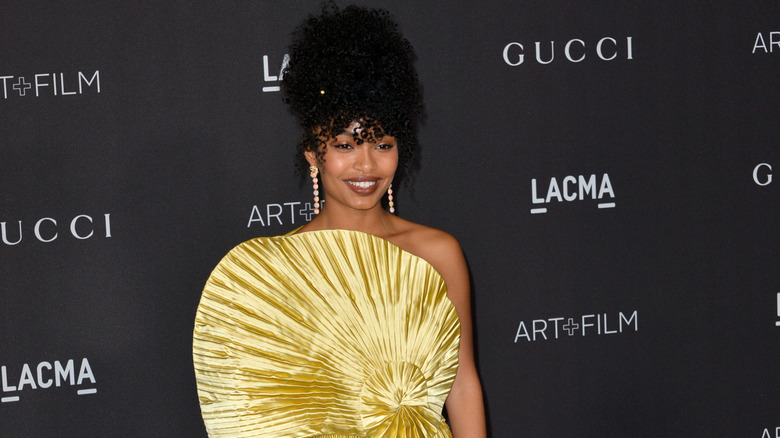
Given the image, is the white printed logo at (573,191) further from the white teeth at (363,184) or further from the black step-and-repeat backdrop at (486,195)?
the white teeth at (363,184)

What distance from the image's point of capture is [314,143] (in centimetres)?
160

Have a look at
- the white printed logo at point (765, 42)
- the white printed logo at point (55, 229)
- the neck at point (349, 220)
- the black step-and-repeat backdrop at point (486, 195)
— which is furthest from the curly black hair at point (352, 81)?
the white printed logo at point (765, 42)

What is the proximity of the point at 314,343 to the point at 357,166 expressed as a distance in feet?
1.10

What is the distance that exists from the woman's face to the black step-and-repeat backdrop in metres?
0.60

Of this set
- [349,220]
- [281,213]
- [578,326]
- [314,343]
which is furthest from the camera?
[578,326]

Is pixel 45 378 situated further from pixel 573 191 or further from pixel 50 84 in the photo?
pixel 573 191

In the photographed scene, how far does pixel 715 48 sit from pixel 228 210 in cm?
139

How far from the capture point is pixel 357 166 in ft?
5.12

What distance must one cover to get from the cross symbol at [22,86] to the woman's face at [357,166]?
0.82 meters

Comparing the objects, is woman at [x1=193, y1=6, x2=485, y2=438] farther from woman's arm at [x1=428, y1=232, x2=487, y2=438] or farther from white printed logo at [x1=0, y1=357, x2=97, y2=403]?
white printed logo at [x1=0, y1=357, x2=97, y2=403]

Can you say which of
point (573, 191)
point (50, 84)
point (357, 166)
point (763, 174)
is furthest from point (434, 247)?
point (763, 174)

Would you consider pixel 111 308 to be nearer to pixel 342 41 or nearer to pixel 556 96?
pixel 342 41

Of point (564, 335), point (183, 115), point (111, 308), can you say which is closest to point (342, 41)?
point (183, 115)

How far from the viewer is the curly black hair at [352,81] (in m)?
1.55
